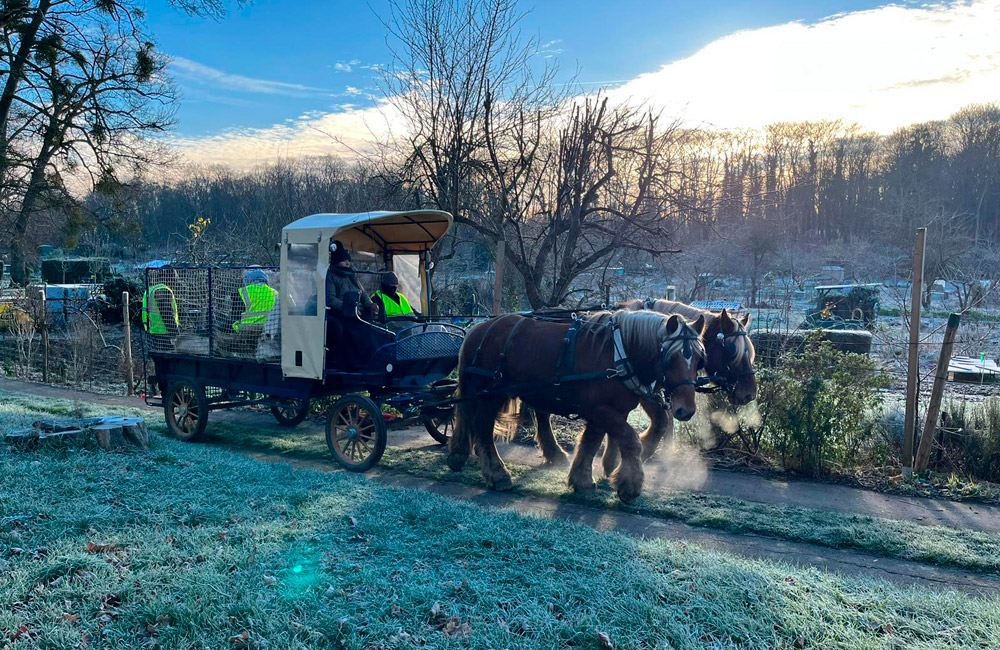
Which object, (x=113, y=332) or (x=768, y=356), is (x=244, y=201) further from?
(x=768, y=356)

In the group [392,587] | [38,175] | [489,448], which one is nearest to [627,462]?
[489,448]

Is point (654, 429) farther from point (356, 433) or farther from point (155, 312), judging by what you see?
point (155, 312)

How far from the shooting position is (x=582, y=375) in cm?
620

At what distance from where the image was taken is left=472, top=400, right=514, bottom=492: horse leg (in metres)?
6.70

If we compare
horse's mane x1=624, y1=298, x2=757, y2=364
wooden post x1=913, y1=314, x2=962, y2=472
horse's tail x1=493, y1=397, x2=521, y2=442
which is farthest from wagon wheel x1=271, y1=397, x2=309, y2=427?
wooden post x1=913, y1=314, x2=962, y2=472

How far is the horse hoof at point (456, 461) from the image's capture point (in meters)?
7.22

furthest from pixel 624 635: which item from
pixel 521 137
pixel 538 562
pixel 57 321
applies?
pixel 57 321

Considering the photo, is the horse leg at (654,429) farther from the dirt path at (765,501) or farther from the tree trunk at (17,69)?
the tree trunk at (17,69)

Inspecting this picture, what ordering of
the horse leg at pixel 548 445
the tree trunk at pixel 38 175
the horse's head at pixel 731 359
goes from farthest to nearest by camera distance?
1. the tree trunk at pixel 38 175
2. the horse leg at pixel 548 445
3. the horse's head at pixel 731 359

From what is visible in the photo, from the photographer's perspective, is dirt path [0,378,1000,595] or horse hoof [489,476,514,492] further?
horse hoof [489,476,514,492]

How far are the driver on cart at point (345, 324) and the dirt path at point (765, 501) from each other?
1.29m

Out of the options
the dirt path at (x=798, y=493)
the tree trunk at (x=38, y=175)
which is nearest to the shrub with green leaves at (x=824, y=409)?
the dirt path at (x=798, y=493)

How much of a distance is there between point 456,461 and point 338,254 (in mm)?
2617

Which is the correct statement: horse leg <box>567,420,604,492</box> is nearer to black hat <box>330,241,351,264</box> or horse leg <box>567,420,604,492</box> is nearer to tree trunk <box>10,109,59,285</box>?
black hat <box>330,241,351,264</box>
